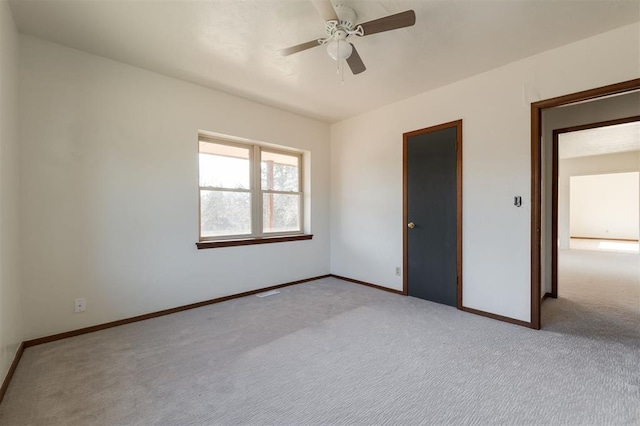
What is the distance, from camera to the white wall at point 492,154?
2.46 meters

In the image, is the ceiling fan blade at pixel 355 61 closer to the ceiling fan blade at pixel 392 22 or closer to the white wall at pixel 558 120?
the ceiling fan blade at pixel 392 22

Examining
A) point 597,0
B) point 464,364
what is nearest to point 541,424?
point 464,364

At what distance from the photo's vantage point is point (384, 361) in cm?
210

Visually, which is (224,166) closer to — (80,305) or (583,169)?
(80,305)

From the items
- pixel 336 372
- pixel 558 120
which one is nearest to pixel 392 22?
pixel 336 372

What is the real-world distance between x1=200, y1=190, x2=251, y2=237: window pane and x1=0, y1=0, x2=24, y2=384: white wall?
1.61 metres

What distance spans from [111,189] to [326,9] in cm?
257

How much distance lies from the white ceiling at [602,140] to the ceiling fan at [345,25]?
4.00m

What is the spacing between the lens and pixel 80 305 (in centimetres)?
259

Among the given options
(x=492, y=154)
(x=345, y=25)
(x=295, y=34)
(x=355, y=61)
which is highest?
(x=295, y=34)

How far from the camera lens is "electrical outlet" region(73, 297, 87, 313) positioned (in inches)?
101

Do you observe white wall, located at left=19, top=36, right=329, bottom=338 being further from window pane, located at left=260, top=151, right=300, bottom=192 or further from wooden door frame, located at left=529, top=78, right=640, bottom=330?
wooden door frame, located at left=529, top=78, right=640, bottom=330

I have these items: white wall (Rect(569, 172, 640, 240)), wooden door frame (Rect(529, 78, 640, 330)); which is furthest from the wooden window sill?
white wall (Rect(569, 172, 640, 240))

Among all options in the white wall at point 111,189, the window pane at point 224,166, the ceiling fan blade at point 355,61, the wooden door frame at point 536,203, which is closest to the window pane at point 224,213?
the window pane at point 224,166
